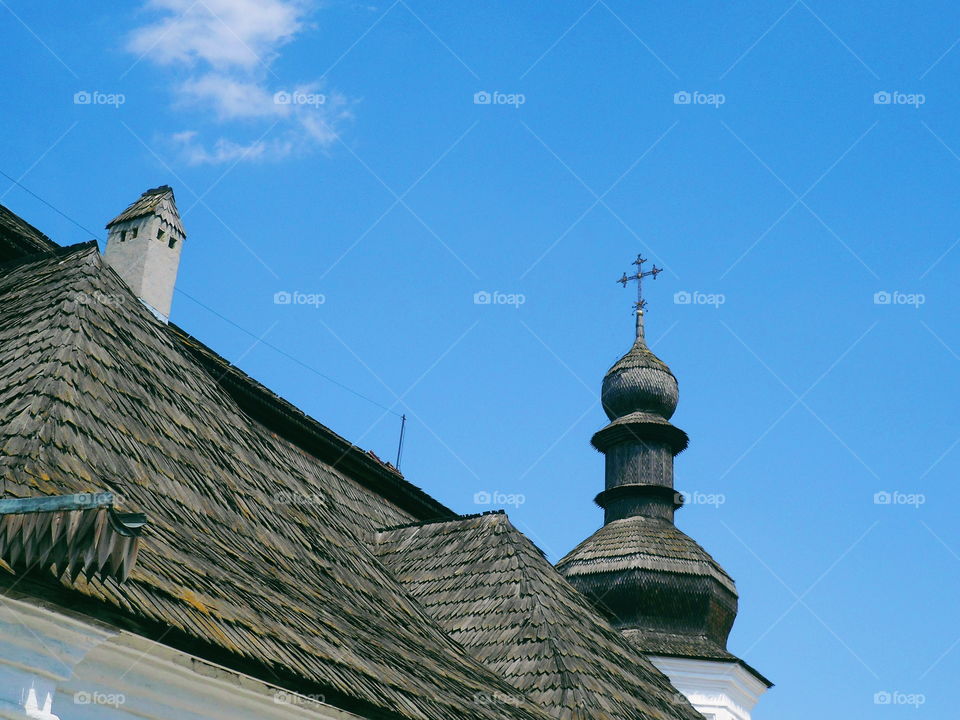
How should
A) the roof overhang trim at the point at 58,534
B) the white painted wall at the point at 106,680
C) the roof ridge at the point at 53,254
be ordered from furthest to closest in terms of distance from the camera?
the roof ridge at the point at 53,254 → the white painted wall at the point at 106,680 → the roof overhang trim at the point at 58,534

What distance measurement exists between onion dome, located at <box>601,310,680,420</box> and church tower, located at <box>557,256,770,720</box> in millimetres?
24

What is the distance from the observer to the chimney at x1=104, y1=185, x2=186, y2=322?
11.0 metres

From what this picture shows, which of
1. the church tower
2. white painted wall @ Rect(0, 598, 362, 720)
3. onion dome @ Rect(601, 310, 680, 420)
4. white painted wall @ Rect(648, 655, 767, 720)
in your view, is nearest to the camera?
white painted wall @ Rect(0, 598, 362, 720)

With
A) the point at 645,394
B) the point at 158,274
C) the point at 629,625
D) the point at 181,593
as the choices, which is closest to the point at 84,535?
the point at 181,593

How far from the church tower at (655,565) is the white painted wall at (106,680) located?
16317 millimetres

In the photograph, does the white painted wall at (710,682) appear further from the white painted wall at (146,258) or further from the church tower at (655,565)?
the white painted wall at (146,258)

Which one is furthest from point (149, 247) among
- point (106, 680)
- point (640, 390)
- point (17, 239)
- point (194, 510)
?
point (640, 390)

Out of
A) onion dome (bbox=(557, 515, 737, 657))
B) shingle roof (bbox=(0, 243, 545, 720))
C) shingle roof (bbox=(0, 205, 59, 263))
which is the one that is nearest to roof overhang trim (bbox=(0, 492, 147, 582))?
shingle roof (bbox=(0, 243, 545, 720))

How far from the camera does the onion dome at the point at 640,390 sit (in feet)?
95.0

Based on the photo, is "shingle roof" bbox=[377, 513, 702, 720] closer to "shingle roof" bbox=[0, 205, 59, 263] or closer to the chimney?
the chimney

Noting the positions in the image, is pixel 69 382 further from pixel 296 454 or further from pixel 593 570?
pixel 593 570

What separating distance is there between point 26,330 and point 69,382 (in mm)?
1046

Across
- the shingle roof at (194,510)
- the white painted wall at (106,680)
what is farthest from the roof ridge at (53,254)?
the white painted wall at (106,680)

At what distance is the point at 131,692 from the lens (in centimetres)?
609
